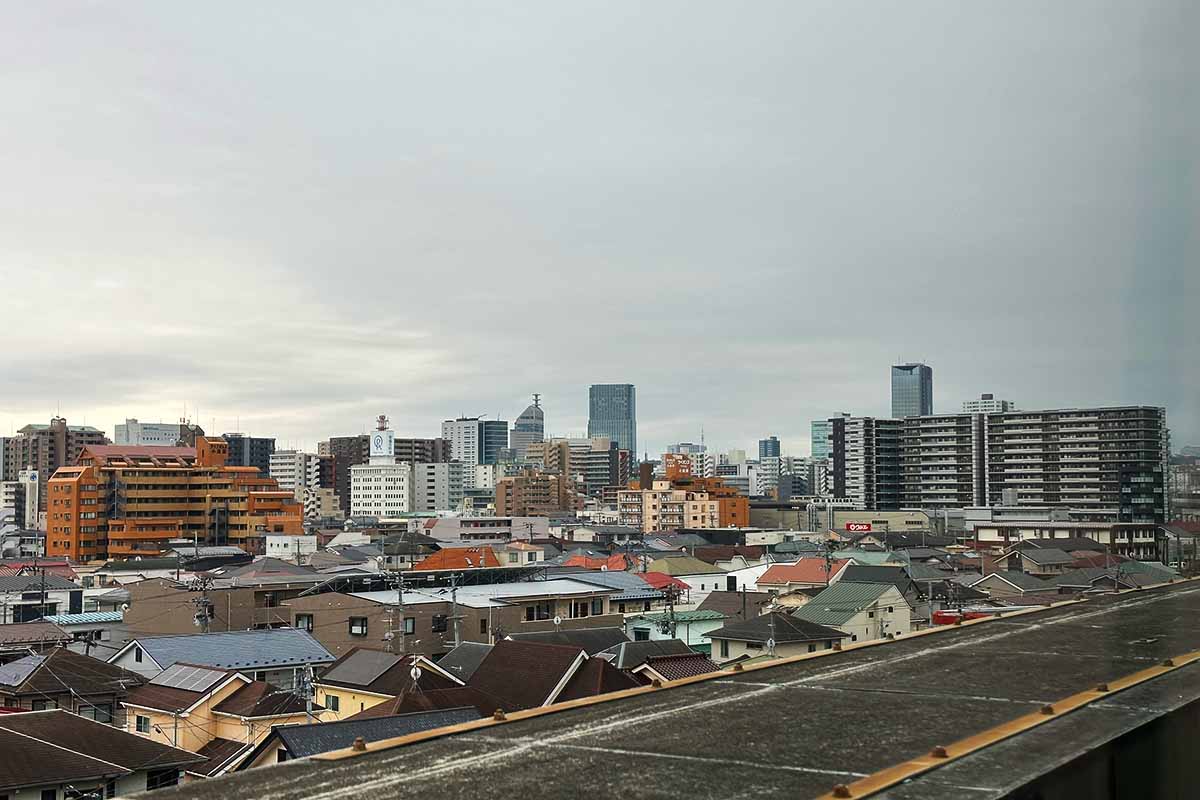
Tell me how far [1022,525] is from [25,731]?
42400mm

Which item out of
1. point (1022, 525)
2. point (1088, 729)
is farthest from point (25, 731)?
point (1022, 525)

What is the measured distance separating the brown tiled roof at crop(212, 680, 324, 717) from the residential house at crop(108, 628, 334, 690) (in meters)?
1.64

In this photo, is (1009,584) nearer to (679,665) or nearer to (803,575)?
(803,575)

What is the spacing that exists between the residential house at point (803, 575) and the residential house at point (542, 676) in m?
15.9

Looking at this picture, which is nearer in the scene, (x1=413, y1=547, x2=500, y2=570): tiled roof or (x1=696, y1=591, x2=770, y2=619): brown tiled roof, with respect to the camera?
(x1=696, y1=591, x2=770, y2=619): brown tiled roof

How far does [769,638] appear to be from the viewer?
741 inches

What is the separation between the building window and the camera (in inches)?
518

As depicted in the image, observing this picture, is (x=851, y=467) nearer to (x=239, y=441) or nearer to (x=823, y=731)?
(x=239, y=441)

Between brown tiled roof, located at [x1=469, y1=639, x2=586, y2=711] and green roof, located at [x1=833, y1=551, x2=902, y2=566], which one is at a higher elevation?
brown tiled roof, located at [x1=469, y1=639, x2=586, y2=711]

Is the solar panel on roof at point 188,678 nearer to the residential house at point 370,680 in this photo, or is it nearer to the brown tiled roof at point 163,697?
the brown tiled roof at point 163,697

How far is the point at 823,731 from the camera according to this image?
181 inches

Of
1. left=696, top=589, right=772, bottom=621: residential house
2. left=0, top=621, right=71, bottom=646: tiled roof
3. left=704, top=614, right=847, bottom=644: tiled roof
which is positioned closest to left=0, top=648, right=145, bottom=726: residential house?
left=0, top=621, right=71, bottom=646: tiled roof

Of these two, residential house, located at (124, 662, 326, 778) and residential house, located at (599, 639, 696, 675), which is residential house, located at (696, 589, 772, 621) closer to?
residential house, located at (599, 639, 696, 675)

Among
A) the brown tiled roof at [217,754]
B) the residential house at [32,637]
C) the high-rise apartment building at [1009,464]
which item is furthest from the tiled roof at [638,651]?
the high-rise apartment building at [1009,464]
